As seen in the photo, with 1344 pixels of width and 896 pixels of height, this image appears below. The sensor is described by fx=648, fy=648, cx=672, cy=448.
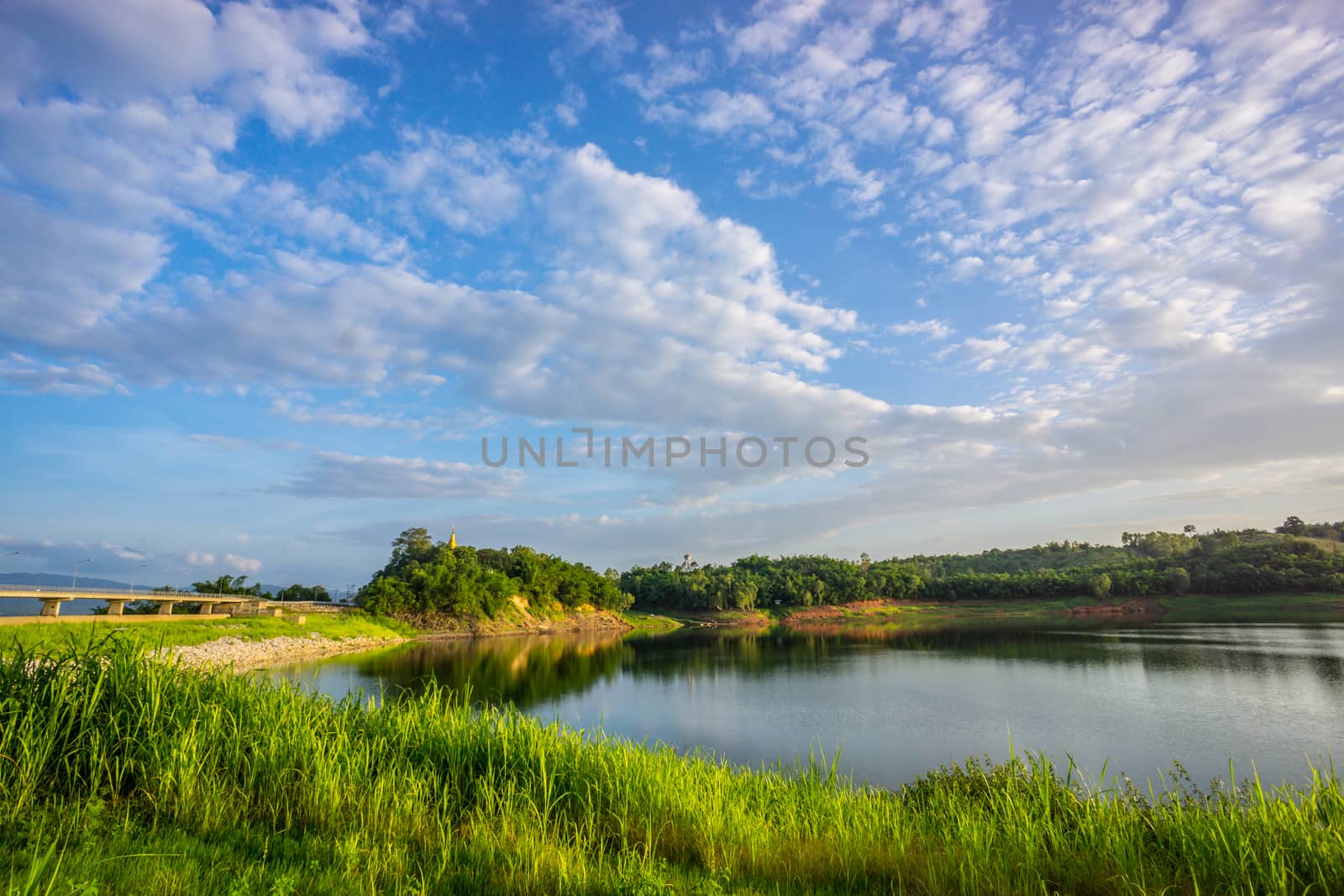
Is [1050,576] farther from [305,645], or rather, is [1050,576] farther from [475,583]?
[305,645]

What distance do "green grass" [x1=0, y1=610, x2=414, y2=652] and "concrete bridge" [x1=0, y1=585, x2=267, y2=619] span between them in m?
1.76

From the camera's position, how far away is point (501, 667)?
122ft

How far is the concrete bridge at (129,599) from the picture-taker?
28.6 m

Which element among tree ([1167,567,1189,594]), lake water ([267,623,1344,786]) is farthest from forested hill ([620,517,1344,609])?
lake water ([267,623,1344,786])

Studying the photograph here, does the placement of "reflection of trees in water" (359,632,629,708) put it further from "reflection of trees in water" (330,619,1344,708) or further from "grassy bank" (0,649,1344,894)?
"grassy bank" (0,649,1344,894)

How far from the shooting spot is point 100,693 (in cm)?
593

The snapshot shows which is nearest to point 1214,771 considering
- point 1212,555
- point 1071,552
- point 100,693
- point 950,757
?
point 950,757

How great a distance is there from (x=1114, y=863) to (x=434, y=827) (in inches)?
217

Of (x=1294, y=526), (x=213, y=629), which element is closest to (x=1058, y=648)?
(x=213, y=629)

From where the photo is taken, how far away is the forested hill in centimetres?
7869

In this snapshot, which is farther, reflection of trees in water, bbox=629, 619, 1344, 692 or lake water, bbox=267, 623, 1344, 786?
reflection of trees in water, bbox=629, 619, 1344, 692

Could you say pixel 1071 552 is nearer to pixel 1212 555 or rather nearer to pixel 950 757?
pixel 1212 555

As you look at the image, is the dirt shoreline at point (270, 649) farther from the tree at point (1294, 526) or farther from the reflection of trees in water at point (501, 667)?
the tree at point (1294, 526)

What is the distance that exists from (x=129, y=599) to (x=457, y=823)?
143ft
